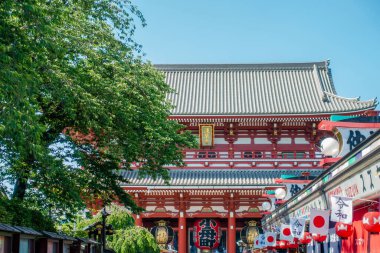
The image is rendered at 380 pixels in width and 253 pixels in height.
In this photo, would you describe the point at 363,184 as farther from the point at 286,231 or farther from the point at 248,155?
the point at 248,155

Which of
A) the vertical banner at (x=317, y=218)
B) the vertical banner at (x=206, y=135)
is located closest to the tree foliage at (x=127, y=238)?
the vertical banner at (x=206, y=135)

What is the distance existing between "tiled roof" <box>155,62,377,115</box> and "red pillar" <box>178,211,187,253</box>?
632 centimetres

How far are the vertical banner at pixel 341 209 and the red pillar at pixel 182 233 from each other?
24.5 metres

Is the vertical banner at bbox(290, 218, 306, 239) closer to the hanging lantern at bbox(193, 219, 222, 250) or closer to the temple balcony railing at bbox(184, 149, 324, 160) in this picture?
the temple balcony railing at bbox(184, 149, 324, 160)

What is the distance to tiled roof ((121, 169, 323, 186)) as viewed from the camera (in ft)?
112

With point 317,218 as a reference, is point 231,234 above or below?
above

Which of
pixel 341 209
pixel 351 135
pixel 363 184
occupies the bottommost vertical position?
pixel 341 209

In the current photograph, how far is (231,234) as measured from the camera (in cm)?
3481

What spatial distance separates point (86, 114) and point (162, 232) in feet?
70.1

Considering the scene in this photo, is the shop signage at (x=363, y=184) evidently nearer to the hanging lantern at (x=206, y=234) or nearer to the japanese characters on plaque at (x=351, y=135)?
the japanese characters on plaque at (x=351, y=135)

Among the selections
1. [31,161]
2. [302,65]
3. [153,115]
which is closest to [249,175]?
[302,65]

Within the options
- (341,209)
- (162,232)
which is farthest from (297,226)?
(162,232)

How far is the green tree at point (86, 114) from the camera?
14297 mm

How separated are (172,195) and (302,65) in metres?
15.1
